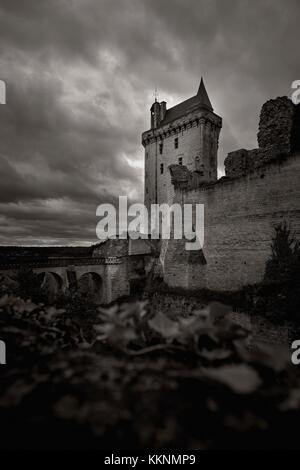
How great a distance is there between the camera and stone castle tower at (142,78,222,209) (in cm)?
3003

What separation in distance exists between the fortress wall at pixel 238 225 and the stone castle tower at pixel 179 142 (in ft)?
44.0

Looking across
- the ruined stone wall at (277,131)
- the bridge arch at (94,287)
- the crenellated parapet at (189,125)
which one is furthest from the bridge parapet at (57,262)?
the crenellated parapet at (189,125)

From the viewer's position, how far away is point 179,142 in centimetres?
3212

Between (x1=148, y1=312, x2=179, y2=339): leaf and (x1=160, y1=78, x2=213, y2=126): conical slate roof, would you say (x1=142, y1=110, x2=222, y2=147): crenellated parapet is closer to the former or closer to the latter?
(x1=160, y1=78, x2=213, y2=126): conical slate roof

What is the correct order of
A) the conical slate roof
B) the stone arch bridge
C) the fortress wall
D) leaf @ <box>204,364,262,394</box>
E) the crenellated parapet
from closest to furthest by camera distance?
1. leaf @ <box>204,364,262,394</box>
2. the fortress wall
3. the stone arch bridge
4. the crenellated parapet
5. the conical slate roof

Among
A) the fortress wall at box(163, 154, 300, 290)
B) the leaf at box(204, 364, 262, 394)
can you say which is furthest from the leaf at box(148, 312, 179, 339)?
the fortress wall at box(163, 154, 300, 290)

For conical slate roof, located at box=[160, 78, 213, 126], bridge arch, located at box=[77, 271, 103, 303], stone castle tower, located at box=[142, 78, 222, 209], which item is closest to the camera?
bridge arch, located at box=[77, 271, 103, 303]

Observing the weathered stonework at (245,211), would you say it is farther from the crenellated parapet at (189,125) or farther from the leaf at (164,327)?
the crenellated parapet at (189,125)

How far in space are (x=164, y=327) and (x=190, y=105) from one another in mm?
38402

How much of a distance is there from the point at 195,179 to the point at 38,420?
20630 mm

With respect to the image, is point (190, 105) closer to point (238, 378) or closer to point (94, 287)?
point (94, 287)
